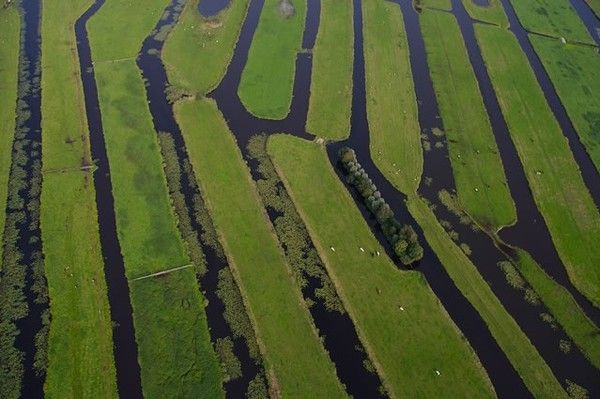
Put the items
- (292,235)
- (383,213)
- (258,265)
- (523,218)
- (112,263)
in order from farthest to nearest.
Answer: (523,218) → (383,213) → (292,235) → (258,265) → (112,263)

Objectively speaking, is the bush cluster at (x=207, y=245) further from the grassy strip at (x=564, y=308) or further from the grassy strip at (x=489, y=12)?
the grassy strip at (x=489, y=12)

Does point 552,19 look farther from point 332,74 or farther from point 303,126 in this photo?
point 303,126

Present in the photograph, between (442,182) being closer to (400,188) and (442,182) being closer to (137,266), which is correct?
(400,188)

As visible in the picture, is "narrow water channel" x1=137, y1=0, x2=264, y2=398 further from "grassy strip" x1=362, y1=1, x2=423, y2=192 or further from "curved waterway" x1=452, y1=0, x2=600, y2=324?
"curved waterway" x1=452, y1=0, x2=600, y2=324

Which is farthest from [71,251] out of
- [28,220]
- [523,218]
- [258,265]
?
[523,218]

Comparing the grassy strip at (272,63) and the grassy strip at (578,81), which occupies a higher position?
the grassy strip at (272,63)

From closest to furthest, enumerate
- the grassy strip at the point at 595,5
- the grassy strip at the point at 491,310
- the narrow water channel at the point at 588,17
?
the grassy strip at the point at 491,310, the narrow water channel at the point at 588,17, the grassy strip at the point at 595,5

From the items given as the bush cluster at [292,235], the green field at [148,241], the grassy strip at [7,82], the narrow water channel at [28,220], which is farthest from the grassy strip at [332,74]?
the grassy strip at [7,82]
